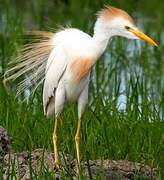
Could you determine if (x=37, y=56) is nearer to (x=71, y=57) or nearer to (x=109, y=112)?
(x=71, y=57)

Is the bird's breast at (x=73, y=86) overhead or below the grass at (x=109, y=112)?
overhead

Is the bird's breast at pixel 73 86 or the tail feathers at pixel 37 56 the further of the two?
the tail feathers at pixel 37 56

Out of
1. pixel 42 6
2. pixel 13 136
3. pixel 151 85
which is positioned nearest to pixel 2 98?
pixel 13 136

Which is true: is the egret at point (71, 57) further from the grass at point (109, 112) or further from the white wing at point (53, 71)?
the grass at point (109, 112)

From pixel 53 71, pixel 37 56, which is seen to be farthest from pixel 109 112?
pixel 53 71

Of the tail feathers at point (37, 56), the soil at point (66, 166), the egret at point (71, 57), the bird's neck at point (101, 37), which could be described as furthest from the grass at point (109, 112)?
the bird's neck at point (101, 37)

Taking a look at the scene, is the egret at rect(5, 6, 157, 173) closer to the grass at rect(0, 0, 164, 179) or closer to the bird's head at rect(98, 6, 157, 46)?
the bird's head at rect(98, 6, 157, 46)

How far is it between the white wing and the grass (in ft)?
1.03

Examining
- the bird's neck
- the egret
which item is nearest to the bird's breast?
the egret

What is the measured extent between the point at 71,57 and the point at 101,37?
0.85 ft

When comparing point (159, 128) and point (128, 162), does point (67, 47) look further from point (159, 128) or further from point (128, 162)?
point (159, 128)

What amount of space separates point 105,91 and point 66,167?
9.89 ft

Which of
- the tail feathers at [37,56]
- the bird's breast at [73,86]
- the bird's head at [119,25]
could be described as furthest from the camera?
the tail feathers at [37,56]

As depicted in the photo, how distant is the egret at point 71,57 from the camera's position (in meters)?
5.02
